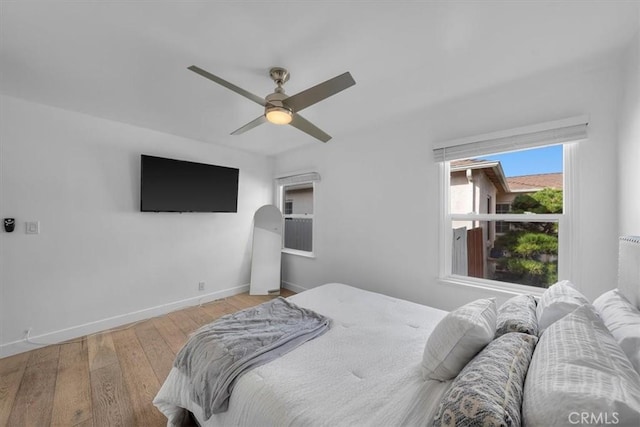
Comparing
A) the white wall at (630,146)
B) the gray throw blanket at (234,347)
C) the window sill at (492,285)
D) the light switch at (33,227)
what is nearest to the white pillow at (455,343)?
the gray throw blanket at (234,347)

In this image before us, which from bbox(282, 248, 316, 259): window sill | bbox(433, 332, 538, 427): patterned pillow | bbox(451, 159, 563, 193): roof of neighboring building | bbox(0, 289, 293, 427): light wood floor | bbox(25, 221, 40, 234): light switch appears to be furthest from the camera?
bbox(282, 248, 316, 259): window sill

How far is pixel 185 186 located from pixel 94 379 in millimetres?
2112

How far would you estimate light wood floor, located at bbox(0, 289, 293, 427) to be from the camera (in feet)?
5.26

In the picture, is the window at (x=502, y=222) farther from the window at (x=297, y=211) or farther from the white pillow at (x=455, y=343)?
the window at (x=297, y=211)

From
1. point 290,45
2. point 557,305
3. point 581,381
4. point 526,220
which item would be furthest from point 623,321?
point 290,45

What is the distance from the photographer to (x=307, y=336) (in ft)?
5.16

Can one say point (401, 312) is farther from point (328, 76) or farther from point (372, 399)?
point (328, 76)

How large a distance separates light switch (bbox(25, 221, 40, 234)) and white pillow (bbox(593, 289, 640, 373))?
4.07 m

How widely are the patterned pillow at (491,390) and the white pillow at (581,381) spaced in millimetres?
35

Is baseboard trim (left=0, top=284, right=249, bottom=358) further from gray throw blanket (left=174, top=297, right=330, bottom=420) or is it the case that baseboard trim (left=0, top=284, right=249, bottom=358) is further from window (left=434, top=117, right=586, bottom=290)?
window (left=434, top=117, right=586, bottom=290)

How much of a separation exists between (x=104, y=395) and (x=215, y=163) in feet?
9.23

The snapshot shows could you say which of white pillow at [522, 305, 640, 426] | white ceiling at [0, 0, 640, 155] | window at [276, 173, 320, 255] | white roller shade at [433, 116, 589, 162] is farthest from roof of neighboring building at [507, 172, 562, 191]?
window at [276, 173, 320, 255]

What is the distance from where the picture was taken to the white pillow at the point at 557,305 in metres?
1.17

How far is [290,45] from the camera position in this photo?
1.59 metres
